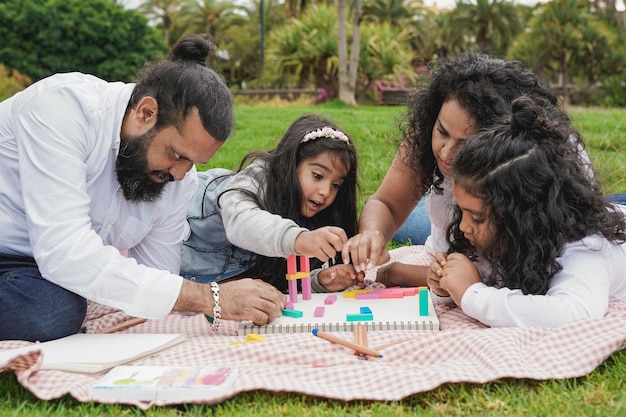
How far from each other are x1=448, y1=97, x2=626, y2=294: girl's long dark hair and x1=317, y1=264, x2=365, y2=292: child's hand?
81 centimetres

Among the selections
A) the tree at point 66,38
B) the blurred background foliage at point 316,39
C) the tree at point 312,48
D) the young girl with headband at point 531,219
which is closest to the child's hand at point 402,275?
the young girl with headband at point 531,219

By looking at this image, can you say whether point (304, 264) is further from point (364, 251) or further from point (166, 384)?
point (166, 384)

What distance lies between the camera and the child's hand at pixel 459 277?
9.87 ft

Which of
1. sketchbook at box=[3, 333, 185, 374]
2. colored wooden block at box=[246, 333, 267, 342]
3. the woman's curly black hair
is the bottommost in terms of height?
colored wooden block at box=[246, 333, 267, 342]

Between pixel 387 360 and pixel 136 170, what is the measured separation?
4.00 ft

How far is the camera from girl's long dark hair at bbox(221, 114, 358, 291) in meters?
3.69

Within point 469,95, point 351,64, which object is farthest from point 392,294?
point 351,64

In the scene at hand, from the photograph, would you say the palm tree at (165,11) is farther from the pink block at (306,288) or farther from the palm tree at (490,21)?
the pink block at (306,288)

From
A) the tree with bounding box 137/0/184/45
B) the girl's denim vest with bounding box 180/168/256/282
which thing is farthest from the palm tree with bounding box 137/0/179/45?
the girl's denim vest with bounding box 180/168/256/282

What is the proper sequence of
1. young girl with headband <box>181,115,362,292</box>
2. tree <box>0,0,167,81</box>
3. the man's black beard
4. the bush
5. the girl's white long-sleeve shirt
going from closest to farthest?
the girl's white long-sleeve shirt → the man's black beard → young girl with headband <box>181,115,362,292</box> → the bush → tree <box>0,0,167,81</box>

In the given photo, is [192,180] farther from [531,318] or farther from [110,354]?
[531,318]

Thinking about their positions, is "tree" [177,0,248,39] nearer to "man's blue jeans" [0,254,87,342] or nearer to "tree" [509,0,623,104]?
"tree" [509,0,623,104]

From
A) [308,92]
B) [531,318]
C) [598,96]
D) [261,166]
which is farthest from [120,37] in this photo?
[531,318]

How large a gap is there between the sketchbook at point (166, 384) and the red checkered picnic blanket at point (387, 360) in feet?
0.07
